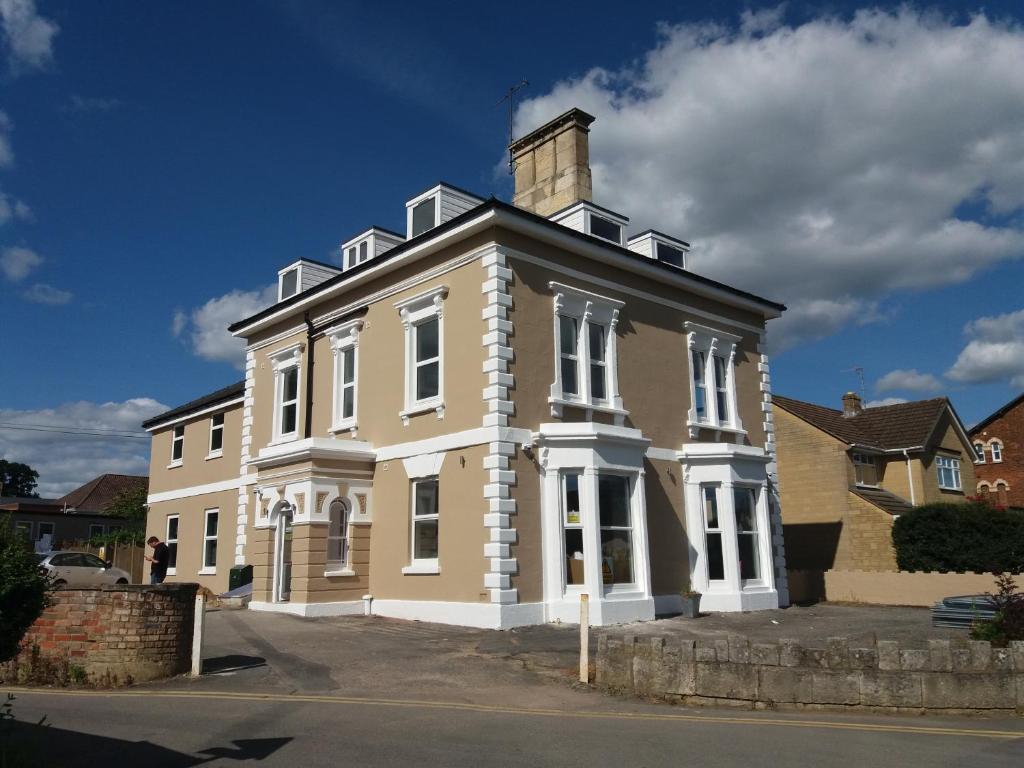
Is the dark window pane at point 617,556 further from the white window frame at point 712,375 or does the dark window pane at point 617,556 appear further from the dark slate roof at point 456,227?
the dark slate roof at point 456,227

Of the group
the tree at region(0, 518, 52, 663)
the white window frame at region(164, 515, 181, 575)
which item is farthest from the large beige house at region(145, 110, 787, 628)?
the tree at region(0, 518, 52, 663)

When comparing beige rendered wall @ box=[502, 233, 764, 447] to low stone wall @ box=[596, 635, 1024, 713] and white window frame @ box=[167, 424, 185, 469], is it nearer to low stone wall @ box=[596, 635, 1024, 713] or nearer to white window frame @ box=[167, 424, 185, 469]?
low stone wall @ box=[596, 635, 1024, 713]

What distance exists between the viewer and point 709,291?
2217 centimetres

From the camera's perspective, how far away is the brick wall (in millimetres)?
43875

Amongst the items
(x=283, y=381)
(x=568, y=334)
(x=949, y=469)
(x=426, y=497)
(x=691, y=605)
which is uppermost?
(x=283, y=381)

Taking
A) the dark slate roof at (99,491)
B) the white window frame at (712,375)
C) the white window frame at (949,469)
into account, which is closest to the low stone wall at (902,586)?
the white window frame at (712,375)

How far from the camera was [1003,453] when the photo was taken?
44.8 m

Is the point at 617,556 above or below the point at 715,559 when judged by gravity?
above

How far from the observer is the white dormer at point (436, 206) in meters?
20.4

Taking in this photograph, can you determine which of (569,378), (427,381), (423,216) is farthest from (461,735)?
(423,216)

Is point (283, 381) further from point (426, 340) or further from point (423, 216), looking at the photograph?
point (423, 216)

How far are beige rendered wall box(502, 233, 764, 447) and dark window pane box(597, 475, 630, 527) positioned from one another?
1532mm

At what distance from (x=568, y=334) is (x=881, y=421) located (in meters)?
20.9

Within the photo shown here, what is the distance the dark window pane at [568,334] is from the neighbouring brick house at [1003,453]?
110 ft
